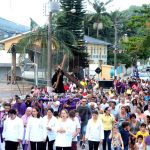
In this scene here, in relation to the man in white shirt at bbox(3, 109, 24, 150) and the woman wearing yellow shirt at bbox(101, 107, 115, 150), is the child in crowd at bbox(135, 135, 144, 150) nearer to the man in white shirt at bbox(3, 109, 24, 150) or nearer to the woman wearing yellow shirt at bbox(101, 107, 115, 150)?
the woman wearing yellow shirt at bbox(101, 107, 115, 150)

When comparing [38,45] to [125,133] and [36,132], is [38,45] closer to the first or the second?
[125,133]

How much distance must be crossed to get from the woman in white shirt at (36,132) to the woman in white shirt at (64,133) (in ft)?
2.42

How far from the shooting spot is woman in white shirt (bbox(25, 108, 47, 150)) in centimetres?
1322

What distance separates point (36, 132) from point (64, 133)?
979mm

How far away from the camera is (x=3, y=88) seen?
43.2 meters

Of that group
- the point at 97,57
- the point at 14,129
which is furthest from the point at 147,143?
the point at 97,57

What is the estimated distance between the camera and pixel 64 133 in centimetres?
1252

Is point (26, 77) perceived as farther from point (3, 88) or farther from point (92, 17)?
point (92, 17)

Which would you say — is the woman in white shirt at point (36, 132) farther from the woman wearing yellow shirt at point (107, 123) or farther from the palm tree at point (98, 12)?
the palm tree at point (98, 12)

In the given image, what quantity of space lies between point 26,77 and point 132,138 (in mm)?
29128

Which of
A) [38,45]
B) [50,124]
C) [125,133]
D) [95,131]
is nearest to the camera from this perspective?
[50,124]

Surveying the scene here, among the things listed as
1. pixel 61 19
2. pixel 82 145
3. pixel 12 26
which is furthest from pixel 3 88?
pixel 12 26

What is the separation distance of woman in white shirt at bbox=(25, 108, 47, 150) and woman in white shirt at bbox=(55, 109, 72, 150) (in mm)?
737

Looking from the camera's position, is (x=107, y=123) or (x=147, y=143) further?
(x=107, y=123)
